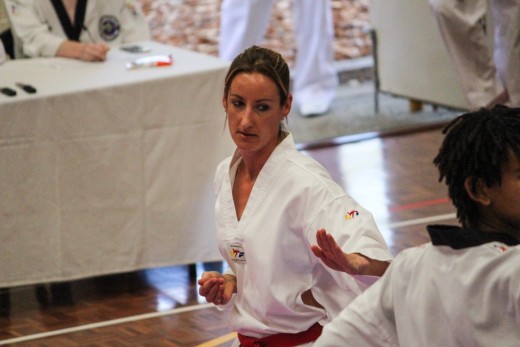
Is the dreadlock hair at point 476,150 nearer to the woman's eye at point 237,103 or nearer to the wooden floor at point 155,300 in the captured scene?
the woman's eye at point 237,103

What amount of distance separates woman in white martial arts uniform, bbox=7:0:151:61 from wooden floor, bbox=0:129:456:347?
1177 millimetres

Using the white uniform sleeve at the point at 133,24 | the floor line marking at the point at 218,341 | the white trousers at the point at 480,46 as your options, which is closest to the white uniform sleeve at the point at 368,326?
the floor line marking at the point at 218,341

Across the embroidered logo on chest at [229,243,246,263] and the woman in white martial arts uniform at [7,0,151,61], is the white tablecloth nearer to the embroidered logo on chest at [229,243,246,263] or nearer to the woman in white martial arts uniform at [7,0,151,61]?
the woman in white martial arts uniform at [7,0,151,61]

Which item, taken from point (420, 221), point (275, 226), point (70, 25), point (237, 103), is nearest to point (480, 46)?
point (420, 221)

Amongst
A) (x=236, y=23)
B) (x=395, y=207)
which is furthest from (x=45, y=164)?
(x=236, y=23)

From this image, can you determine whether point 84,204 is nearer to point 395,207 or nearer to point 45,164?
point 45,164

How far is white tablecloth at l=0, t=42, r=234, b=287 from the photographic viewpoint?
4.85 meters

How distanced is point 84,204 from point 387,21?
403 centimetres

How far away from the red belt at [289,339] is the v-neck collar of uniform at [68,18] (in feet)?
10.4

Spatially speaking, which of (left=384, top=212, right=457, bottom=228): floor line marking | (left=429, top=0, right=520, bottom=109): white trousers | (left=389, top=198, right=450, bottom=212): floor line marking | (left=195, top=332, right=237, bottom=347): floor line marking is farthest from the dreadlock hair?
(left=429, top=0, right=520, bottom=109): white trousers

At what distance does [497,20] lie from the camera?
6.48 m

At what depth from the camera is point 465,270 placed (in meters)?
2.14

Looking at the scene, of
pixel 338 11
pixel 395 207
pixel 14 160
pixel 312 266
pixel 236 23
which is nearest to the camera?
pixel 312 266

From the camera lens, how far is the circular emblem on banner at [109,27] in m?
5.98
